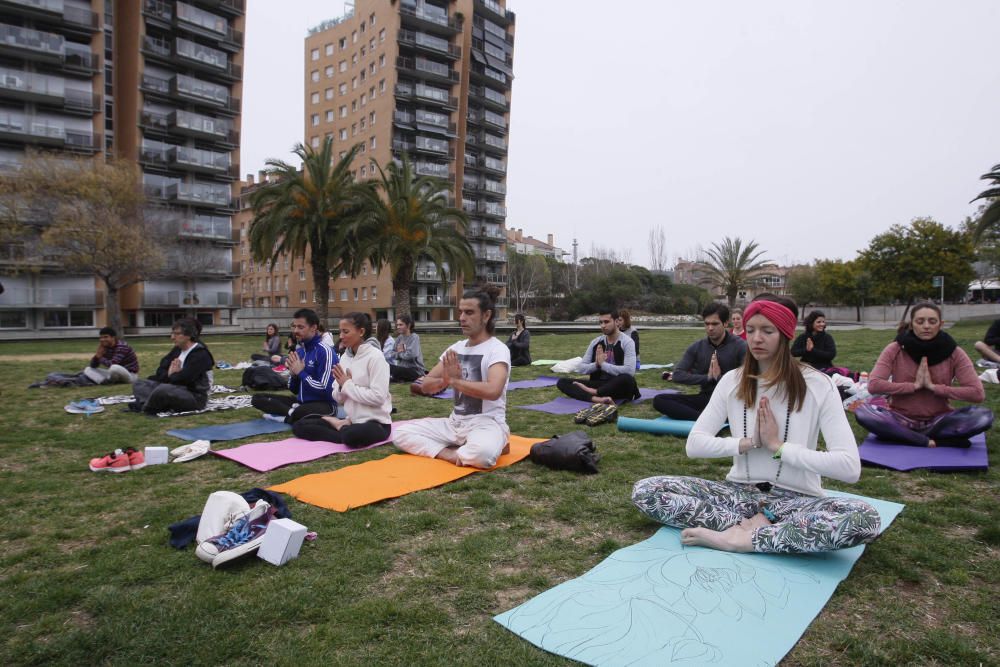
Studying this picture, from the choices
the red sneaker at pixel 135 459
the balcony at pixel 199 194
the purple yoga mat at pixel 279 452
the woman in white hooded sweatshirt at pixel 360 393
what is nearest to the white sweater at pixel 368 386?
the woman in white hooded sweatshirt at pixel 360 393

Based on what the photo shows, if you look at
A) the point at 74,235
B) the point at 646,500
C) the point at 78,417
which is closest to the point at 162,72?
the point at 74,235

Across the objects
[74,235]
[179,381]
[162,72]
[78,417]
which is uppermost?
[162,72]

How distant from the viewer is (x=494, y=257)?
61938 millimetres

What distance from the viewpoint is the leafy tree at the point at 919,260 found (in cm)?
4144

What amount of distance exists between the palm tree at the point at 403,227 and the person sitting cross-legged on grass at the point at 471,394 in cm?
1993

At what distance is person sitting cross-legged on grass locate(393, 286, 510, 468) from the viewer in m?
5.51

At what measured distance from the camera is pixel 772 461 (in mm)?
3648

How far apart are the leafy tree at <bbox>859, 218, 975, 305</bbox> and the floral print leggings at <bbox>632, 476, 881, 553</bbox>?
47919mm

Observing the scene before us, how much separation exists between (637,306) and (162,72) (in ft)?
143

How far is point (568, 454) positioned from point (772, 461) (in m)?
2.13

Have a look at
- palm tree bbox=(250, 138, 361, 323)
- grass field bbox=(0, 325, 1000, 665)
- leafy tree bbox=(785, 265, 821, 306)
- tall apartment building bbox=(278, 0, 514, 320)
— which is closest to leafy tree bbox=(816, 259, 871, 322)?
leafy tree bbox=(785, 265, 821, 306)

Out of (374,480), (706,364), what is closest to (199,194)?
(706,364)

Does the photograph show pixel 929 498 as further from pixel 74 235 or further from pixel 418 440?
pixel 74 235

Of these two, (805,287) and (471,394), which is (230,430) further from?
(805,287)
